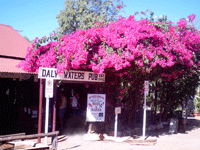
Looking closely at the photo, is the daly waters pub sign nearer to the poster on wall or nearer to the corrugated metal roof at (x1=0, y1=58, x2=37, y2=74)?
the poster on wall

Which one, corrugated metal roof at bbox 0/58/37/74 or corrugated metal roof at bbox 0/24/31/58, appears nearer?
corrugated metal roof at bbox 0/58/37/74

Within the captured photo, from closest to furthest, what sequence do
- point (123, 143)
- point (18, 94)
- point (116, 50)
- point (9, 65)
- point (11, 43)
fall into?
point (116, 50), point (123, 143), point (9, 65), point (18, 94), point (11, 43)

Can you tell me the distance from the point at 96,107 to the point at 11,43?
5.61 meters

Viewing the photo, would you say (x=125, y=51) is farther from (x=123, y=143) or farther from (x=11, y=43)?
(x=11, y=43)

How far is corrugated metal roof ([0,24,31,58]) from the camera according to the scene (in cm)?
1025

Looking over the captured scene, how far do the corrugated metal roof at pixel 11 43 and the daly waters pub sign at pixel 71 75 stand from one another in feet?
11.4

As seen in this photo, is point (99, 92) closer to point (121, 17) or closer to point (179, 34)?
point (121, 17)

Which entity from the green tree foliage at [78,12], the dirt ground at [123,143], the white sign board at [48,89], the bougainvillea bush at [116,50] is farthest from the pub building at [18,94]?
the green tree foliage at [78,12]

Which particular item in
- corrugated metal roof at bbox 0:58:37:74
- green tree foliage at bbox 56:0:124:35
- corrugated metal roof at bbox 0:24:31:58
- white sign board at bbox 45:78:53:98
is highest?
green tree foliage at bbox 56:0:124:35

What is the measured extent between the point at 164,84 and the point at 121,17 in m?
4.78

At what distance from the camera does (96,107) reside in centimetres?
878

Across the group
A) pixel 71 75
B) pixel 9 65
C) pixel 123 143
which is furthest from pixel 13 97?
pixel 123 143

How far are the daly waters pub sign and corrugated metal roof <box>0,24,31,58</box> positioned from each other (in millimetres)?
3460

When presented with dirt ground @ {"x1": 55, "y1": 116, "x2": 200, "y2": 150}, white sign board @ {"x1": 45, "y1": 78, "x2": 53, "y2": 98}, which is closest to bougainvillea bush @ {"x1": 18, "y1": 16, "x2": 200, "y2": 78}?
white sign board @ {"x1": 45, "y1": 78, "x2": 53, "y2": 98}
